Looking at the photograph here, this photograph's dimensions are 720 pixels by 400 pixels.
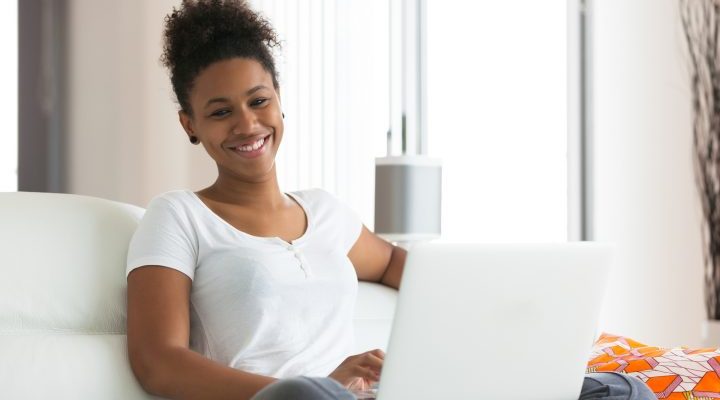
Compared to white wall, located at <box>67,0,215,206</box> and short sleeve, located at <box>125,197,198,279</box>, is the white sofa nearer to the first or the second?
short sleeve, located at <box>125,197,198,279</box>

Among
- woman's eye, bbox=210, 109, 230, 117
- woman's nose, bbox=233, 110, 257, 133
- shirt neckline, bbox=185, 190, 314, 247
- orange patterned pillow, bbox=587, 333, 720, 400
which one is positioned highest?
woman's eye, bbox=210, 109, 230, 117

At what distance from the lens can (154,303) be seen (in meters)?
1.61

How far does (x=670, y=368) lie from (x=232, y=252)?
0.84 m

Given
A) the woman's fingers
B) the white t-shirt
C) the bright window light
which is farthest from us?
the bright window light

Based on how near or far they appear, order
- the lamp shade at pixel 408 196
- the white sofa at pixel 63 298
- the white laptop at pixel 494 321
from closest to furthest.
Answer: the white laptop at pixel 494 321, the white sofa at pixel 63 298, the lamp shade at pixel 408 196

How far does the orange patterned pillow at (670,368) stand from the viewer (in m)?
1.85

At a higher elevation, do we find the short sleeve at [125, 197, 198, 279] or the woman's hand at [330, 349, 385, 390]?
the short sleeve at [125, 197, 198, 279]

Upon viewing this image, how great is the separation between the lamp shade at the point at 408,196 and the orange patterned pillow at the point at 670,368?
47.4 inches

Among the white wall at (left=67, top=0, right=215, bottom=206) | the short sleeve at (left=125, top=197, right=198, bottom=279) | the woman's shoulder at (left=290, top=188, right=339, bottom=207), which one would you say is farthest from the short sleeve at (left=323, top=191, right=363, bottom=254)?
the white wall at (left=67, top=0, right=215, bottom=206)

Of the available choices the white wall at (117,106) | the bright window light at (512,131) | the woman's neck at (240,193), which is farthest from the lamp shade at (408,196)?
the white wall at (117,106)

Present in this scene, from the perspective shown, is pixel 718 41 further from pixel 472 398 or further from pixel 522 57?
pixel 472 398

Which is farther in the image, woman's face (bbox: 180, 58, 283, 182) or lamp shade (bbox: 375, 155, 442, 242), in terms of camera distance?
lamp shade (bbox: 375, 155, 442, 242)

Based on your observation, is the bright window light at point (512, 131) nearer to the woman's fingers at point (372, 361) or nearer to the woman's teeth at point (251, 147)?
the woman's teeth at point (251, 147)

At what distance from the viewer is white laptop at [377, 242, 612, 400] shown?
1.20 metres
